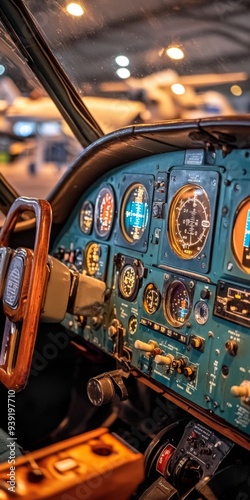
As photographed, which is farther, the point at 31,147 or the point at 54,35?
the point at 31,147

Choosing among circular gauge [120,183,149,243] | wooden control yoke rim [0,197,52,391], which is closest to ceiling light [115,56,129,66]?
circular gauge [120,183,149,243]

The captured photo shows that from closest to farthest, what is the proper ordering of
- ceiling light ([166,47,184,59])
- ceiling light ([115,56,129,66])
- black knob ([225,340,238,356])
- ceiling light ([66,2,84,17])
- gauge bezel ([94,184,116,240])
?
black knob ([225,340,238,356]) → ceiling light ([66,2,84,17]) → gauge bezel ([94,184,116,240]) → ceiling light ([115,56,129,66]) → ceiling light ([166,47,184,59])

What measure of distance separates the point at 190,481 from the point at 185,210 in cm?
124

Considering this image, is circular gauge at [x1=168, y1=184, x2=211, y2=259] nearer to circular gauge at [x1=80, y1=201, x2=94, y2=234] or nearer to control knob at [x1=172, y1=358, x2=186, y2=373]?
control knob at [x1=172, y1=358, x2=186, y2=373]

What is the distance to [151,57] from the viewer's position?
3.27 meters

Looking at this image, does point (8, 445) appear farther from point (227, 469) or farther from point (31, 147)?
point (31, 147)

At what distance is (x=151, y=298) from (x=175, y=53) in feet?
5.36

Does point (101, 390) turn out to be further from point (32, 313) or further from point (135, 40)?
point (135, 40)

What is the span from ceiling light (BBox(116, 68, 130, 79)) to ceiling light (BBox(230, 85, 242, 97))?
1668 mm

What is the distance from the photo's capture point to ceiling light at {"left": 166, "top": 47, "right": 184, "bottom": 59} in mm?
3260

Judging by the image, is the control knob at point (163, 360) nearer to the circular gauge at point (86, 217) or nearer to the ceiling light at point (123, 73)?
the circular gauge at point (86, 217)

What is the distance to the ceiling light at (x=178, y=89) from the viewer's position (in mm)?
4770

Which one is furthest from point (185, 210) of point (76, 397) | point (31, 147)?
point (31, 147)

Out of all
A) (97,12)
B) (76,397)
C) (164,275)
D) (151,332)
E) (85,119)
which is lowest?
(76,397)
